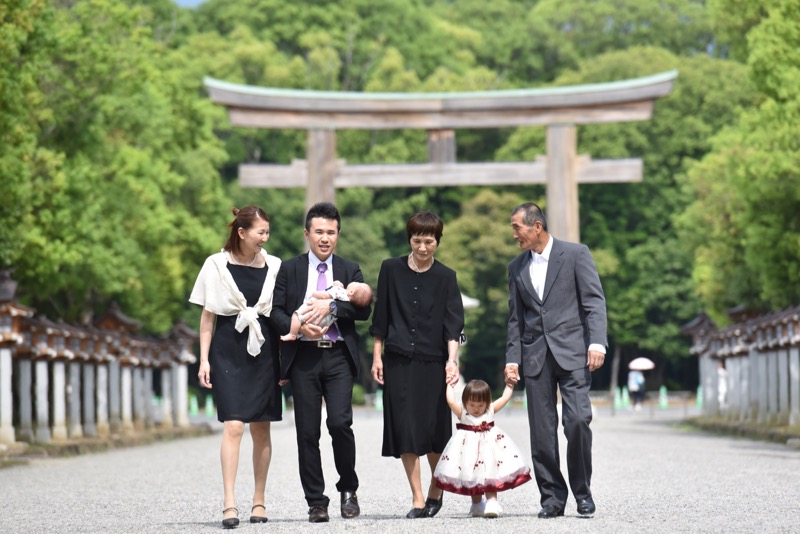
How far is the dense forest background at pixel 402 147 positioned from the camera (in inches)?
950

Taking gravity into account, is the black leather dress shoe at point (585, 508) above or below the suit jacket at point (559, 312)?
below

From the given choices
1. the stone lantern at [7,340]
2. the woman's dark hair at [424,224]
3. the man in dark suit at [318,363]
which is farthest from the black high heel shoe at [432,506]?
the stone lantern at [7,340]

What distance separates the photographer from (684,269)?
180ft

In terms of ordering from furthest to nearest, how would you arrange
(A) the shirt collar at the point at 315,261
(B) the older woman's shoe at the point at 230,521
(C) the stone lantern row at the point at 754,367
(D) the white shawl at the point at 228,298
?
(C) the stone lantern row at the point at 754,367 → (A) the shirt collar at the point at 315,261 → (D) the white shawl at the point at 228,298 → (B) the older woman's shoe at the point at 230,521

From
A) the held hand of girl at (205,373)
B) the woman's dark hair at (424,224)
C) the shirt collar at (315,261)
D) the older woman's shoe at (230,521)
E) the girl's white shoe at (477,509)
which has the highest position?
the woman's dark hair at (424,224)

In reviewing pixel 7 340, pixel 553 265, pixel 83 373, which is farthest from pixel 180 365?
pixel 553 265

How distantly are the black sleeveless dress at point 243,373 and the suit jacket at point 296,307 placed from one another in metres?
0.09

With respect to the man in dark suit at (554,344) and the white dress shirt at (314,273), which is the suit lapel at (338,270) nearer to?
the white dress shirt at (314,273)

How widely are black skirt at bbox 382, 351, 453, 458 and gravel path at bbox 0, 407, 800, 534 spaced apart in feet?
1.47

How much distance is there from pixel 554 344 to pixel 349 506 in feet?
5.11

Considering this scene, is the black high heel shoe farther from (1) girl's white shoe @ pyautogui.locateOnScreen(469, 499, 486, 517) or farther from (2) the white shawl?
(2) the white shawl

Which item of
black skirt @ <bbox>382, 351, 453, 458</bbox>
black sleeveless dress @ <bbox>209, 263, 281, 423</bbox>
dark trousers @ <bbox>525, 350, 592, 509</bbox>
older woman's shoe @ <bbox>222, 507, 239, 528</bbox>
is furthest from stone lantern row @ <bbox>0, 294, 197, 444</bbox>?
dark trousers @ <bbox>525, 350, 592, 509</bbox>

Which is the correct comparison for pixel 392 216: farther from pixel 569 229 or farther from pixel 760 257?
pixel 760 257

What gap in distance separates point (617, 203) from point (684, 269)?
11.8ft
